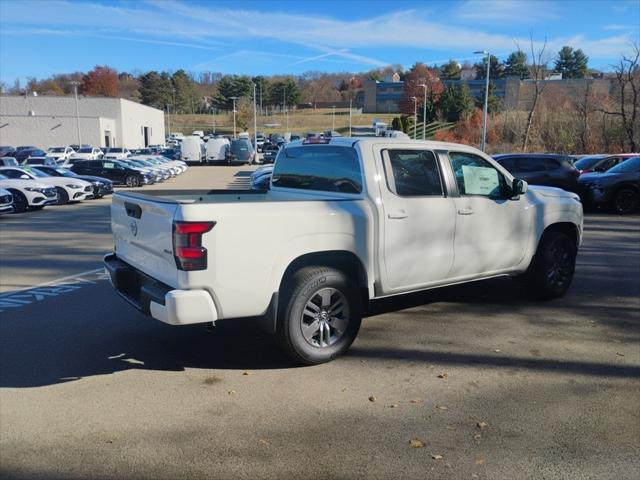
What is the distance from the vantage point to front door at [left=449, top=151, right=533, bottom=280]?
5.64 metres

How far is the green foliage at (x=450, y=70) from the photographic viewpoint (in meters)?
135

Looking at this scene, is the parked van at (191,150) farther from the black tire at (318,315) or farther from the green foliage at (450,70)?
the green foliage at (450,70)

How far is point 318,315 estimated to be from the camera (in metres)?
4.71

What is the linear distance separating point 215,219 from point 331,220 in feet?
3.47

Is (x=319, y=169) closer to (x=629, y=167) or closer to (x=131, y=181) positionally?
(x=629, y=167)

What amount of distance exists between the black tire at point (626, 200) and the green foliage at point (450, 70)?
407ft

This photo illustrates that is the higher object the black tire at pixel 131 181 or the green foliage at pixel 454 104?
the green foliage at pixel 454 104

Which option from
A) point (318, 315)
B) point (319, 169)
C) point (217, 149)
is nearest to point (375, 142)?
point (319, 169)

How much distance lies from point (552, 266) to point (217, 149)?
5142cm

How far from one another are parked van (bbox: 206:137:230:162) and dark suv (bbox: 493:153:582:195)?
4114 centimetres

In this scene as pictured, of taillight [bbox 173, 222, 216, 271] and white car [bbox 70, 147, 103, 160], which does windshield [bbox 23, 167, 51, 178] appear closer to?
taillight [bbox 173, 222, 216, 271]

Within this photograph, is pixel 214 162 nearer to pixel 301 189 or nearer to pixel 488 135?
pixel 488 135

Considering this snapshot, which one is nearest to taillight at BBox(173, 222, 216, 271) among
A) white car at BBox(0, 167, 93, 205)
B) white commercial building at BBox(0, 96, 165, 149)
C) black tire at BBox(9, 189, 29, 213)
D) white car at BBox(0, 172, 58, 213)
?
white car at BBox(0, 172, 58, 213)

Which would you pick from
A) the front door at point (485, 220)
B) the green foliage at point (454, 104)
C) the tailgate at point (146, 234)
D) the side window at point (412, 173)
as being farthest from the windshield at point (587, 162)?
the green foliage at point (454, 104)
